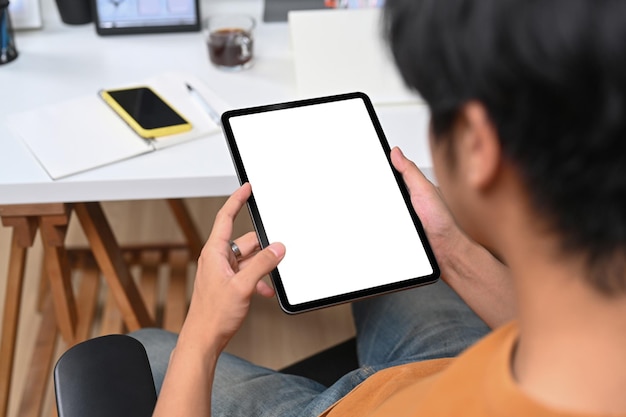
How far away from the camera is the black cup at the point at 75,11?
4.04 feet

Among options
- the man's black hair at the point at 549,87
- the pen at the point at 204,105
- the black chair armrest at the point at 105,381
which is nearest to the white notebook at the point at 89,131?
the pen at the point at 204,105

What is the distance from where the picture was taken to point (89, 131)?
3.33 feet

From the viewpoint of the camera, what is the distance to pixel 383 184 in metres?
0.86

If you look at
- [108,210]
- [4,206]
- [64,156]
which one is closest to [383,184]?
[64,156]

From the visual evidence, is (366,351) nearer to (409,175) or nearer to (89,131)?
(409,175)

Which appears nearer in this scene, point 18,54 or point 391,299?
point 391,299

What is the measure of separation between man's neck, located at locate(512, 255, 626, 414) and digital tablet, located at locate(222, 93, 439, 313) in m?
0.36

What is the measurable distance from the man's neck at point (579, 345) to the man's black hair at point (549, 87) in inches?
0.6

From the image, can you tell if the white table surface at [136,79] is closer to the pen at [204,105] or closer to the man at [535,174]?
the pen at [204,105]

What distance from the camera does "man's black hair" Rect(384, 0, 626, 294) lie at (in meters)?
0.34

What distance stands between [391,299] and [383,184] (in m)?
0.21

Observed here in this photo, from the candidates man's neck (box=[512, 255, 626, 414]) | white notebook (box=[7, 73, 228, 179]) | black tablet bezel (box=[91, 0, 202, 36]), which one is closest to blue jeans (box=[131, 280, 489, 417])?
white notebook (box=[7, 73, 228, 179])

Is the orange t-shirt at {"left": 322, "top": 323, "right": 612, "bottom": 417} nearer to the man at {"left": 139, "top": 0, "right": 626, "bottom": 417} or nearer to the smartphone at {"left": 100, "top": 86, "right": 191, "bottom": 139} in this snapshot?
the man at {"left": 139, "top": 0, "right": 626, "bottom": 417}

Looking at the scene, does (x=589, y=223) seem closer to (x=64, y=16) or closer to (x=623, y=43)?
(x=623, y=43)
